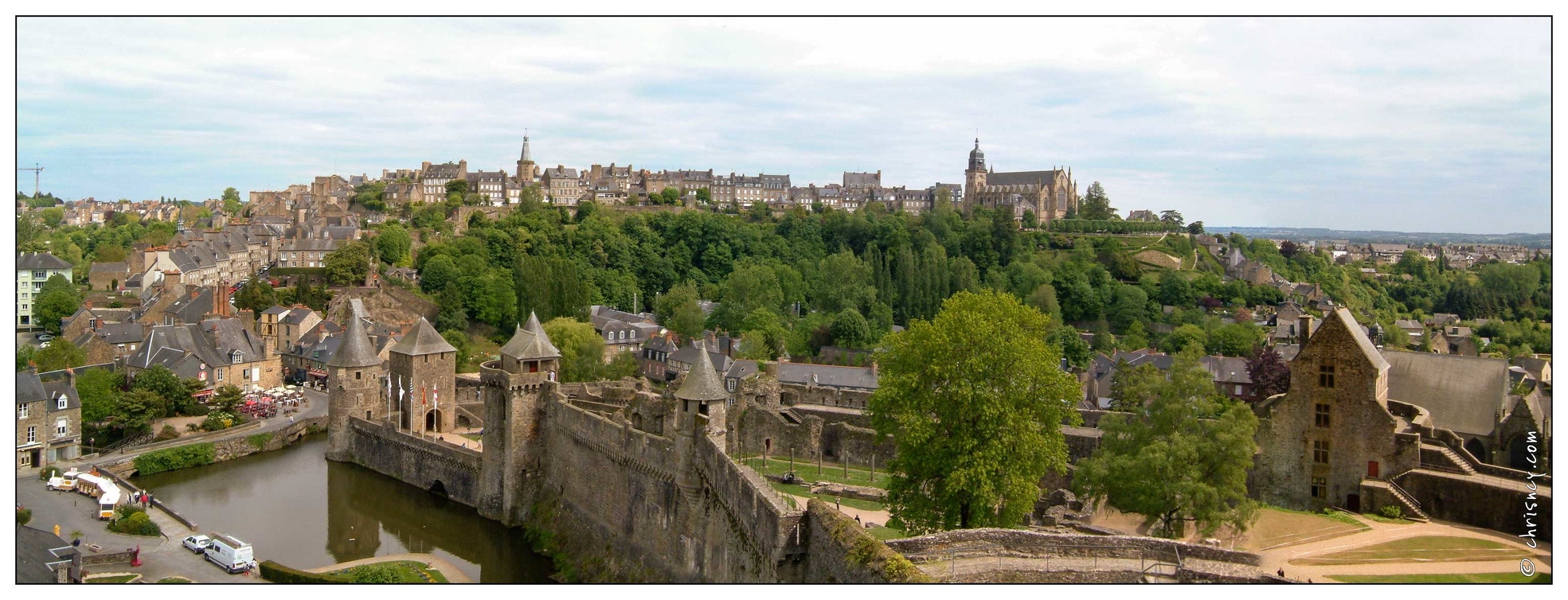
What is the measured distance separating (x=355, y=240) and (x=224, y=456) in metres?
29.4

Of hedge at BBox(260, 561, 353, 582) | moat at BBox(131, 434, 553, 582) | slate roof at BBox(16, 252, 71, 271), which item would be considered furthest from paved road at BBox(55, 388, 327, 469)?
slate roof at BBox(16, 252, 71, 271)

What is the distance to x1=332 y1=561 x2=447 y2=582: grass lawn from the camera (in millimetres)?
26531

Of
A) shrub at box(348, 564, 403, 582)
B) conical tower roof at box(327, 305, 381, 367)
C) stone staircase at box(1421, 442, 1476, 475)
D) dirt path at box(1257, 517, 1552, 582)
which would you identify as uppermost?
conical tower roof at box(327, 305, 381, 367)

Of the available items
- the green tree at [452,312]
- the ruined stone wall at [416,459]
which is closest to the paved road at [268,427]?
the ruined stone wall at [416,459]

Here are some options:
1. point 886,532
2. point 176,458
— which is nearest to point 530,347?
point 886,532

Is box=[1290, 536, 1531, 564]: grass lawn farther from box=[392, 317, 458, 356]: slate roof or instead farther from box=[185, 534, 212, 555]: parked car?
box=[392, 317, 458, 356]: slate roof

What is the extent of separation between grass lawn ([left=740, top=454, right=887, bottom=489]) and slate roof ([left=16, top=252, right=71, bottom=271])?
45444 mm

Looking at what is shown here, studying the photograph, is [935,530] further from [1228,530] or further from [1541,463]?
[1541,463]

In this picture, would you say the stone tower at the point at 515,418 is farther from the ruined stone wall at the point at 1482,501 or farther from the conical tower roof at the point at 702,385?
the ruined stone wall at the point at 1482,501

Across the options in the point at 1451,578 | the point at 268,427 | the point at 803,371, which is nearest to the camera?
the point at 1451,578

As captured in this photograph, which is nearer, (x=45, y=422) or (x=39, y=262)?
(x=45, y=422)

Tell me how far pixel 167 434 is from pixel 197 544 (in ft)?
42.9

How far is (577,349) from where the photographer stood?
48250 millimetres

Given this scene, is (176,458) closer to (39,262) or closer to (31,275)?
(31,275)
